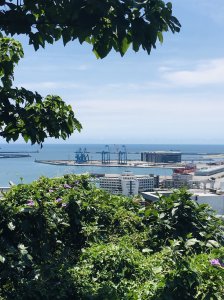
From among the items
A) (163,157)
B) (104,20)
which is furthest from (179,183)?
(163,157)

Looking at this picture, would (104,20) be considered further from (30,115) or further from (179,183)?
(179,183)

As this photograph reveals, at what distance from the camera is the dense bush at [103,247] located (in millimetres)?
1971

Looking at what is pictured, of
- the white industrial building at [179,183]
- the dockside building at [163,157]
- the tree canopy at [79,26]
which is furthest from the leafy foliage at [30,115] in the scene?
the dockside building at [163,157]

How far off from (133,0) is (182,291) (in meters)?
1.39

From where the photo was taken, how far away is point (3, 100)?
2.33 m

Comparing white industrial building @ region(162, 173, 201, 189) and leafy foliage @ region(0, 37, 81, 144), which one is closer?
leafy foliage @ region(0, 37, 81, 144)

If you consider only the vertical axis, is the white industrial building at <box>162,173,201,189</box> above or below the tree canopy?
below

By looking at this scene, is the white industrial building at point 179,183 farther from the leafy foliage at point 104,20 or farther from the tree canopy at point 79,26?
the leafy foliage at point 104,20

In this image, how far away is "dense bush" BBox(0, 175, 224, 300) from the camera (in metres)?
1.97

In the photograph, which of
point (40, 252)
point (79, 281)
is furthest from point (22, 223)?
point (79, 281)

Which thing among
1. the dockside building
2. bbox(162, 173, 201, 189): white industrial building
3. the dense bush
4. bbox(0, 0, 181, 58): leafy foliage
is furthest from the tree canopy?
the dockside building

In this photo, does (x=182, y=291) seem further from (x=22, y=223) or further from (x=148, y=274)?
(x=22, y=223)

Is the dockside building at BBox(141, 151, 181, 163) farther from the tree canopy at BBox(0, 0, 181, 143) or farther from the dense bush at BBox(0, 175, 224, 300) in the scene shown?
the tree canopy at BBox(0, 0, 181, 143)

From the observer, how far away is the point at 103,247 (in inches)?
103
